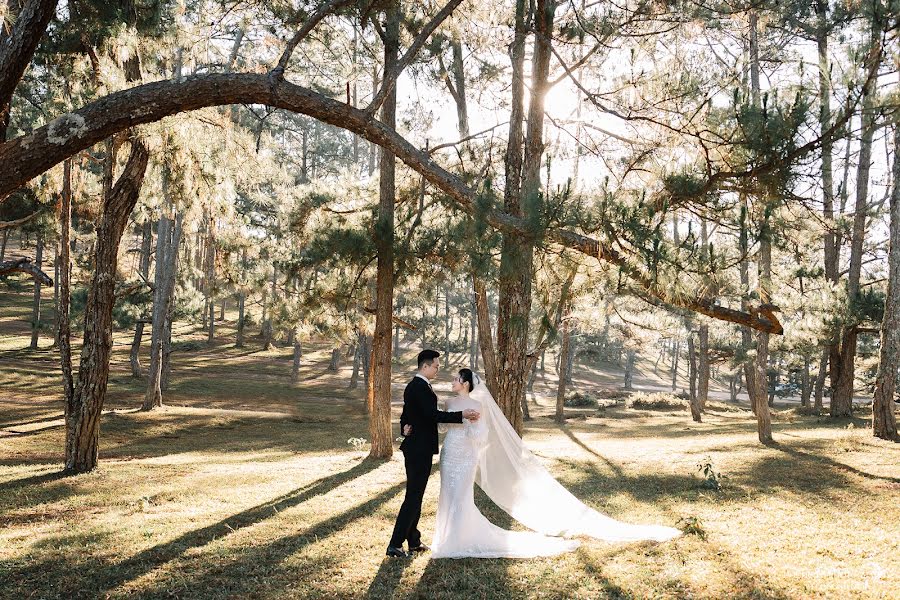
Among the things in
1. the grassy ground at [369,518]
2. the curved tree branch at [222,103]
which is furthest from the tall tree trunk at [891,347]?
the curved tree branch at [222,103]

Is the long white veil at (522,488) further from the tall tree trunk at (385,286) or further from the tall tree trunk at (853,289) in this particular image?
the tall tree trunk at (853,289)

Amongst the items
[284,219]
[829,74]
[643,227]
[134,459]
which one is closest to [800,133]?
[829,74]

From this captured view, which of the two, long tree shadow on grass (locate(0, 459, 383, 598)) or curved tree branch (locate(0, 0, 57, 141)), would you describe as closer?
curved tree branch (locate(0, 0, 57, 141))

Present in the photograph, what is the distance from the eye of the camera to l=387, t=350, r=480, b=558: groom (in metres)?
5.68

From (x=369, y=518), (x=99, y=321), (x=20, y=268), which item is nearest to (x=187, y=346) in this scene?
(x=20, y=268)

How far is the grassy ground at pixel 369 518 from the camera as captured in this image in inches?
193

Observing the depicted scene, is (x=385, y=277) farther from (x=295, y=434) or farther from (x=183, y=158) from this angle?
(x=295, y=434)

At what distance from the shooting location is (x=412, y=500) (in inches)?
224

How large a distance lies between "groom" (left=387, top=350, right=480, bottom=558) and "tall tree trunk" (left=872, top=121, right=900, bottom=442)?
422 inches

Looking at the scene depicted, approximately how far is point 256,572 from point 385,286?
6629 millimetres

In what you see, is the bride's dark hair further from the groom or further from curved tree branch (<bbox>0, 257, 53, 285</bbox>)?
curved tree branch (<bbox>0, 257, 53, 285</bbox>)

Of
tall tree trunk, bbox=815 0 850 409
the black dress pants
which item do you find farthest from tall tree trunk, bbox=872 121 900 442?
the black dress pants

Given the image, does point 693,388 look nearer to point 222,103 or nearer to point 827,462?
point 827,462

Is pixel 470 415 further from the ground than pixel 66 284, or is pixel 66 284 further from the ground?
pixel 66 284
